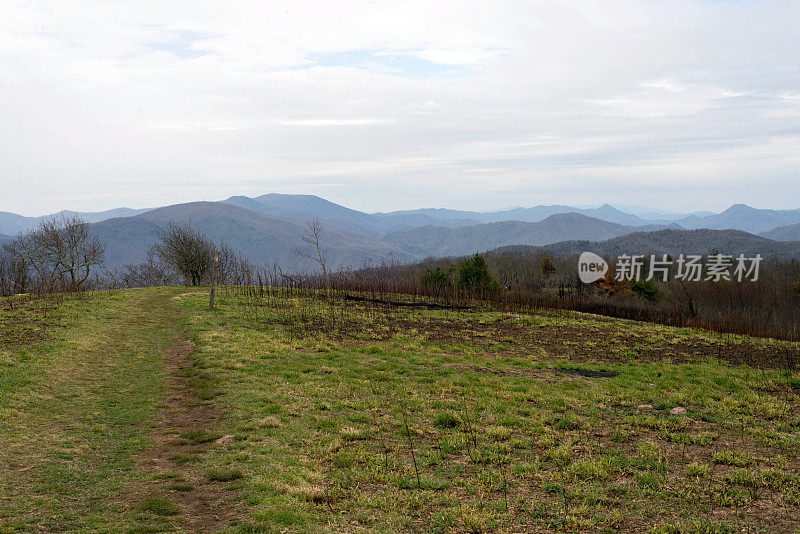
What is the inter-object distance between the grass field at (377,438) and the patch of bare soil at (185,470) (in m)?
0.04

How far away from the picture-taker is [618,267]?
9719cm

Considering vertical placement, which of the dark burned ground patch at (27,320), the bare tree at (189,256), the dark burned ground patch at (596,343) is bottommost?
the dark burned ground patch at (596,343)

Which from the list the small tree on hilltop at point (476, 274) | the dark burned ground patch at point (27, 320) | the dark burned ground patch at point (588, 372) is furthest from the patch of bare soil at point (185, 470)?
the small tree on hilltop at point (476, 274)

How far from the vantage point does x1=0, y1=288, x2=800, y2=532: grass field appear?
596 cm

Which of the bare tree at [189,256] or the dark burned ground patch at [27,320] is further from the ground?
the bare tree at [189,256]

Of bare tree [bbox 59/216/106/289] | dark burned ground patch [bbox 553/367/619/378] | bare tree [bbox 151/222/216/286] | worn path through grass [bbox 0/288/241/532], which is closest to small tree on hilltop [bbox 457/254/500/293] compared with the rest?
bare tree [bbox 151/222/216/286]

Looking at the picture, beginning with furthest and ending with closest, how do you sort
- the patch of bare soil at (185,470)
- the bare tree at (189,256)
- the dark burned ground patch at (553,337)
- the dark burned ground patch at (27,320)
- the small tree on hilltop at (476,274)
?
the small tree on hilltop at (476,274) → the bare tree at (189,256) → the dark burned ground patch at (553,337) → the dark burned ground patch at (27,320) → the patch of bare soil at (185,470)

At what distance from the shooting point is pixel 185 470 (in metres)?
7.38

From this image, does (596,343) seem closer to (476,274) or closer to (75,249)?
(476,274)

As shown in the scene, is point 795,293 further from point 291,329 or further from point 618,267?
point 291,329

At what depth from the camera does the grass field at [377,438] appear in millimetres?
5965

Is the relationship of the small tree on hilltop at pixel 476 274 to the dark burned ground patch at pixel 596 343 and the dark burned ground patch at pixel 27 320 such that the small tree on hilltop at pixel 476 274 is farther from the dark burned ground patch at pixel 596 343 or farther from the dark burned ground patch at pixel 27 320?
the dark burned ground patch at pixel 27 320

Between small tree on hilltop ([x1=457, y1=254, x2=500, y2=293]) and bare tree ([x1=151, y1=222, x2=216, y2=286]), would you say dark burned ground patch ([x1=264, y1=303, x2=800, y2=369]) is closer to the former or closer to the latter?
bare tree ([x1=151, y1=222, x2=216, y2=286])

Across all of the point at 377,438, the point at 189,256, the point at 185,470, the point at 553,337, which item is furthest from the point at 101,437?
the point at 189,256
